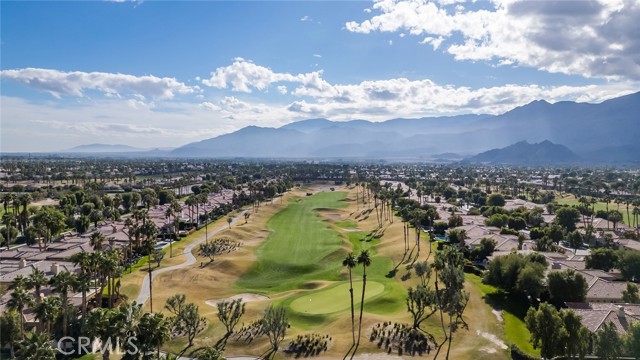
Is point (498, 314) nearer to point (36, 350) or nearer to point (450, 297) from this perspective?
point (450, 297)

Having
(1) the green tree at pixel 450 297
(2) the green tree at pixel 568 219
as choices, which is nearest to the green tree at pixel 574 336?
(1) the green tree at pixel 450 297

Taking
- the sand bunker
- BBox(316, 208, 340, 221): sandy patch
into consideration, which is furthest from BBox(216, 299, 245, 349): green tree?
BBox(316, 208, 340, 221): sandy patch

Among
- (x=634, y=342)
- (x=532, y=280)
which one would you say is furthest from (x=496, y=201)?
(x=634, y=342)

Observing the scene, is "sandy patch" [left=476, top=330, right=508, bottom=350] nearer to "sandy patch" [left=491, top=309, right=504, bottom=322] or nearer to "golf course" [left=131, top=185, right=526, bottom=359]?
"golf course" [left=131, top=185, right=526, bottom=359]

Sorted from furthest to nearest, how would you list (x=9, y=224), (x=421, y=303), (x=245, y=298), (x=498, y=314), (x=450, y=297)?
(x=9, y=224)
(x=245, y=298)
(x=498, y=314)
(x=421, y=303)
(x=450, y=297)

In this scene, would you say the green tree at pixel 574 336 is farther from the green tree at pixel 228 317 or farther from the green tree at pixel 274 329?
the green tree at pixel 228 317

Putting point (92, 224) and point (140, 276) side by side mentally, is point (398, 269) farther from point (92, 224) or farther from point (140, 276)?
point (92, 224)
